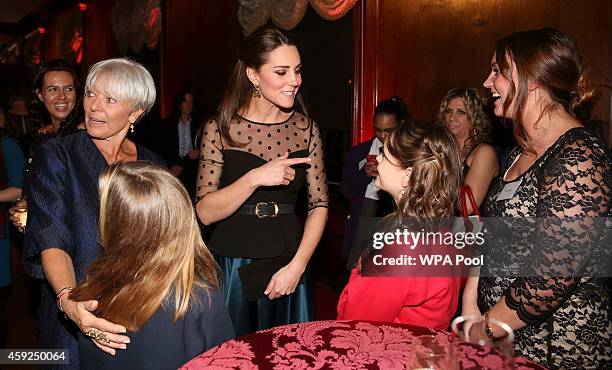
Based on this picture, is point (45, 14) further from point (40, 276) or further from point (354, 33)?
point (40, 276)

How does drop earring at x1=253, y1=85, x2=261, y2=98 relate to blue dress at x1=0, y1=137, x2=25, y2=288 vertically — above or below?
above

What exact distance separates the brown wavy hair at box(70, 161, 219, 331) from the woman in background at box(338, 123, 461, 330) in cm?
49

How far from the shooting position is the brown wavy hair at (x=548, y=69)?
1.59m

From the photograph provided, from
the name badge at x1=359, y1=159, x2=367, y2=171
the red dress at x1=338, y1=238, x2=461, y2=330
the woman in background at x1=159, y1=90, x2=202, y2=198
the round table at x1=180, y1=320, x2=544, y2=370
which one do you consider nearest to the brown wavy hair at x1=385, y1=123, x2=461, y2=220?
the red dress at x1=338, y1=238, x2=461, y2=330

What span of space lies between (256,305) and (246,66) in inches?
39.6

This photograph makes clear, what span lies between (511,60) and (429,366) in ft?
3.41

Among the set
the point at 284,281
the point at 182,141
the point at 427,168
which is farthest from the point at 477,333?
the point at 182,141

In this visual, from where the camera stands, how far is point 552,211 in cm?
151

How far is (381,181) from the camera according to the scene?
1889 mm

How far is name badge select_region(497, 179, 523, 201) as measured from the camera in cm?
172

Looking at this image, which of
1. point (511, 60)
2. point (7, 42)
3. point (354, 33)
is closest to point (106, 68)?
point (511, 60)

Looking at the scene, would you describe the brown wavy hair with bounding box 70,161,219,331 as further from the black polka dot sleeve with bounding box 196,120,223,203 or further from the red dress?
the black polka dot sleeve with bounding box 196,120,223,203

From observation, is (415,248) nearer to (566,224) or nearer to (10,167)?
(566,224)

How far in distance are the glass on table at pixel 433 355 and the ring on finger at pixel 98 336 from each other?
81 cm
